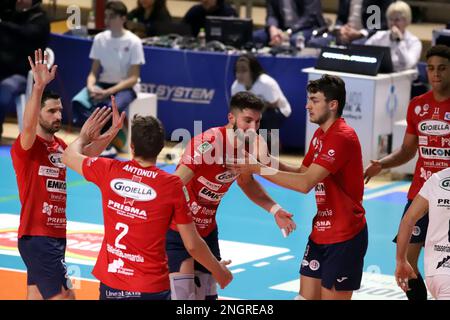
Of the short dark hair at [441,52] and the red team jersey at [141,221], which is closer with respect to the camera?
the red team jersey at [141,221]

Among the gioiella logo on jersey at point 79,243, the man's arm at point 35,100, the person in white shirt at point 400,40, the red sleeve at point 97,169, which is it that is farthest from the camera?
the person in white shirt at point 400,40

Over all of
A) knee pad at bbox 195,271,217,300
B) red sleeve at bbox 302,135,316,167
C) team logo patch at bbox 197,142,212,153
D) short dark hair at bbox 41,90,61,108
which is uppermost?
short dark hair at bbox 41,90,61,108

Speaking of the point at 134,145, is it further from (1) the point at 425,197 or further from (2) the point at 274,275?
(2) the point at 274,275

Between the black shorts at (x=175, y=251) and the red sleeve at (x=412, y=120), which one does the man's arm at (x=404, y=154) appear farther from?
the black shorts at (x=175, y=251)

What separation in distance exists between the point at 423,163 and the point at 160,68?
344 inches

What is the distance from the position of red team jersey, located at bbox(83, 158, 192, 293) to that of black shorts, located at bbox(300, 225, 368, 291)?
5.60 ft

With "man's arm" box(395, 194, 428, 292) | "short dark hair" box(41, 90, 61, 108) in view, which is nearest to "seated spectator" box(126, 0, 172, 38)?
"short dark hair" box(41, 90, 61, 108)

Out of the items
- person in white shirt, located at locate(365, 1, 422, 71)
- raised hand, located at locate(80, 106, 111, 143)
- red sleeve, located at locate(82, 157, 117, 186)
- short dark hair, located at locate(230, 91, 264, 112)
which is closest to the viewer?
red sleeve, located at locate(82, 157, 117, 186)

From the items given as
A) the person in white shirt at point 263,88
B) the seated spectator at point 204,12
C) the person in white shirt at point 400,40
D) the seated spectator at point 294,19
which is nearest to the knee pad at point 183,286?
the person in white shirt at point 263,88

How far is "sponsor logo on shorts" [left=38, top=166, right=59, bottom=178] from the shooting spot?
9148 millimetres

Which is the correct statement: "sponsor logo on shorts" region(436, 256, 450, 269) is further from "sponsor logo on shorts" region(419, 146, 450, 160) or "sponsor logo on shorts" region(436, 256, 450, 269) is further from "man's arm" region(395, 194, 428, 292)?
"sponsor logo on shorts" region(419, 146, 450, 160)

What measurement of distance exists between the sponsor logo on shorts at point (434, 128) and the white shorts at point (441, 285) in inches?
87.3

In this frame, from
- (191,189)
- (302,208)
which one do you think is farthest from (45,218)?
(302,208)

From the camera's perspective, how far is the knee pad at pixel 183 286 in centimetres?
893
